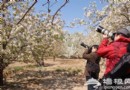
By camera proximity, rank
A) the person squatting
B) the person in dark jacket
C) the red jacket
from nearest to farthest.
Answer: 1. the person squatting
2. the red jacket
3. the person in dark jacket

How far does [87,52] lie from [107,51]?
546cm

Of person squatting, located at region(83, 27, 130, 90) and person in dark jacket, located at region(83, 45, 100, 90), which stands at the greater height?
person squatting, located at region(83, 27, 130, 90)

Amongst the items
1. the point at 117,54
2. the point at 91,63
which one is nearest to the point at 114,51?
the point at 117,54

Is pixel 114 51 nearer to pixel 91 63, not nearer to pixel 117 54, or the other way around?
pixel 117 54

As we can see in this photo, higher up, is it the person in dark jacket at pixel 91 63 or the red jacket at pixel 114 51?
the red jacket at pixel 114 51

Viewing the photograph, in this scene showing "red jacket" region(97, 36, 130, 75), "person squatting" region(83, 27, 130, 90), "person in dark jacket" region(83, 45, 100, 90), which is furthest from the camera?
"person in dark jacket" region(83, 45, 100, 90)

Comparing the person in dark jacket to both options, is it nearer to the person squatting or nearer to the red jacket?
the person squatting

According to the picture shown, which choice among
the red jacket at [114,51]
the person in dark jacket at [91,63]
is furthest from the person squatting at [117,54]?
the person in dark jacket at [91,63]

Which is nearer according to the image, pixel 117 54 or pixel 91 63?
pixel 117 54

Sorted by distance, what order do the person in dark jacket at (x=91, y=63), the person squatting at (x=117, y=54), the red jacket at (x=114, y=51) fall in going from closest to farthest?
the person squatting at (x=117, y=54), the red jacket at (x=114, y=51), the person in dark jacket at (x=91, y=63)

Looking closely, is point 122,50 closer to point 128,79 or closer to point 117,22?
point 128,79

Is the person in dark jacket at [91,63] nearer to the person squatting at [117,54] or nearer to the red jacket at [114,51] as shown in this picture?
the person squatting at [117,54]

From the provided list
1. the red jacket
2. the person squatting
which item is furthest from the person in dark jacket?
the red jacket

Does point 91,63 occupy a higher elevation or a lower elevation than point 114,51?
lower
